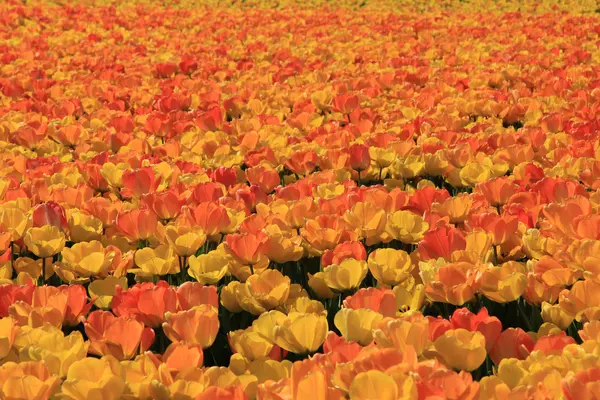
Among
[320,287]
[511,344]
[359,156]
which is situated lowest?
[359,156]

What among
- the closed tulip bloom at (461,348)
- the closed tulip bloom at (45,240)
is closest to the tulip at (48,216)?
the closed tulip bloom at (45,240)

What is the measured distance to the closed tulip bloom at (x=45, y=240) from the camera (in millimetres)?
2502

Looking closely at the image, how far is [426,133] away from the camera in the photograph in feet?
14.7

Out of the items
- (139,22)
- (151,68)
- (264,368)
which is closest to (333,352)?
(264,368)

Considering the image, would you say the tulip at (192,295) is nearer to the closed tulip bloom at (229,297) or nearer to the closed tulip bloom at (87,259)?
the closed tulip bloom at (229,297)

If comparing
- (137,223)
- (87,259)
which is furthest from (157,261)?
(137,223)

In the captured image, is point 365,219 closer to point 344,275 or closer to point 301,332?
point 344,275

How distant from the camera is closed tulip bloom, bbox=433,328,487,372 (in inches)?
68.3

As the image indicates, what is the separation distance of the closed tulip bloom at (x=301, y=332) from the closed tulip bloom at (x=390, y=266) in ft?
1.47

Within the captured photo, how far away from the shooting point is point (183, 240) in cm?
246

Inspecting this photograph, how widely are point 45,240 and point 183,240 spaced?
0.48 m

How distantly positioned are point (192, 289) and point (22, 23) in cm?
1011

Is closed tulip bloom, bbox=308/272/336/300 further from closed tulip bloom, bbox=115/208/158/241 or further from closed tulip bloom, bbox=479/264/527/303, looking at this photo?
closed tulip bloom, bbox=115/208/158/241

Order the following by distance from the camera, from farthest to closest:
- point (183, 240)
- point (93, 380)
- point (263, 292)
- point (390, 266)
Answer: point (183, 240) < point (390, 266) < point (263, 292) < point (93, 380)
